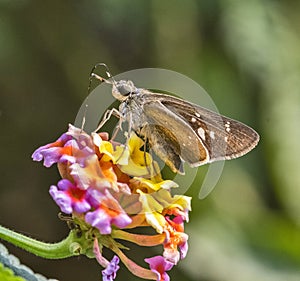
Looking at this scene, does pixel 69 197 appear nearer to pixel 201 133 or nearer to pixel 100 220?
pixel 100 220

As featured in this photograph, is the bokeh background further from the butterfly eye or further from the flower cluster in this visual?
the flower cluster

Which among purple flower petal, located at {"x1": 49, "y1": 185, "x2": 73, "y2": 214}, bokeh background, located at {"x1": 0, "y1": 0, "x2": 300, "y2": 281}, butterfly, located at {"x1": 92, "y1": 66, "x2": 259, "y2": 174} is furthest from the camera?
bokeh background, located at {"x1": 0, "y1": 0, "x2": 300, "y2": 281}

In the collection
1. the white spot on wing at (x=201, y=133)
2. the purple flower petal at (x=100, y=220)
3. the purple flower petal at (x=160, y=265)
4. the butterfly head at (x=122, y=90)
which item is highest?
the butterfly head at (x=122, y=90)

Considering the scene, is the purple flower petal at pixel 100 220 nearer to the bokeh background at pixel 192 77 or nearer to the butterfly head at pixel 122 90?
the butterfly head at pixel 122 90

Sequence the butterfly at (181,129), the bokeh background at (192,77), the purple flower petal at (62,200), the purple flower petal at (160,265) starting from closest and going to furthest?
the purple flower petal at (62,200) < the purple flower petal at (160,265) < the butterfly at (181,129) < the bokeh background at (192,77)

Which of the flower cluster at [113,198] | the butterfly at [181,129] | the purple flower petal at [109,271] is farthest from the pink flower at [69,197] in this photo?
the butterfly at [181,129]

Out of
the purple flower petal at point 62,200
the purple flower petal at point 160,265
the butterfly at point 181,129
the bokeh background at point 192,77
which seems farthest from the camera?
the bokeh background at point 192,77

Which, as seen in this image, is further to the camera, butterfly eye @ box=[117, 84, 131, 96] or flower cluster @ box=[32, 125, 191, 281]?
butterfly eye @ box=[117, 84, 131, 96]

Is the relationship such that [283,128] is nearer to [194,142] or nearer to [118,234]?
[194,142]

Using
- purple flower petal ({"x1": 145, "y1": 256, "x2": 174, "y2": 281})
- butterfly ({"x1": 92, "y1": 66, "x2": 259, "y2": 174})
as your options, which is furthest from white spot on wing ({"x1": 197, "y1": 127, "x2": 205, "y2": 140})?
purple flower petal ({"x1": 145, "y1": 256, "x2": 174, "y2": 281})
